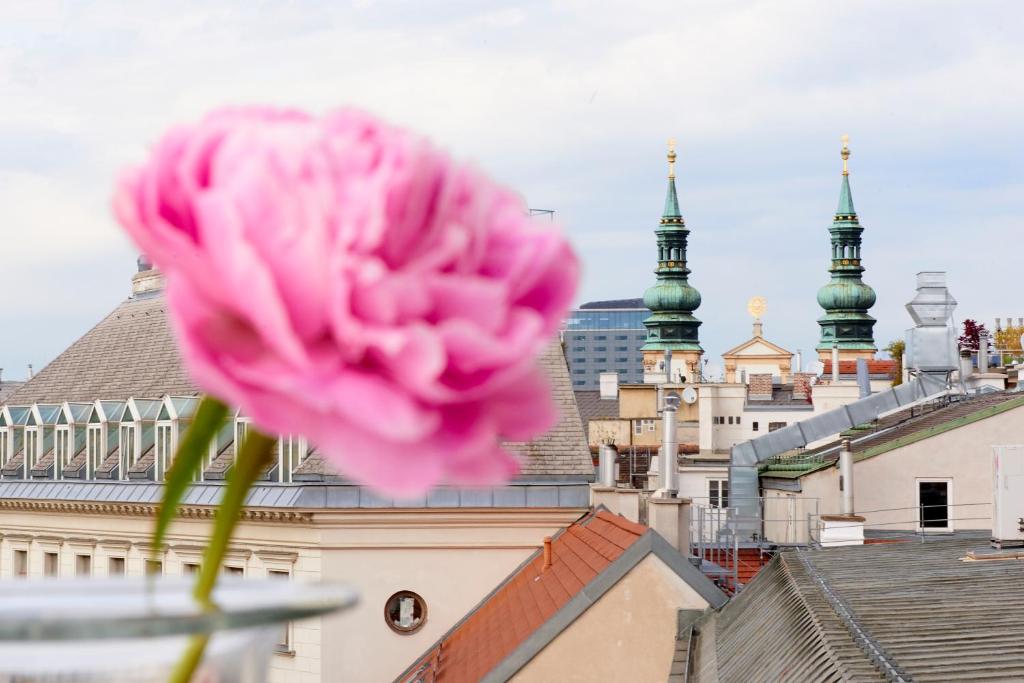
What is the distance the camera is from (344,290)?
111 centimetres

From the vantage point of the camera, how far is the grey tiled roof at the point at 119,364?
39.9 m

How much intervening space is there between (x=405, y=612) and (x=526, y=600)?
6.23m

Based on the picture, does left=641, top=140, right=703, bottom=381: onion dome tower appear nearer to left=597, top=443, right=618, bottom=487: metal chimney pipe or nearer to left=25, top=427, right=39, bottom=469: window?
left=25, top=427, right=39, bottom=469: window

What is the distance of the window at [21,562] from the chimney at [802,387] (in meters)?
74.8

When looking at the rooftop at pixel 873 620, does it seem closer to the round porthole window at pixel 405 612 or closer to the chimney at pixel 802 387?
the round porthole window at pixel 405 612

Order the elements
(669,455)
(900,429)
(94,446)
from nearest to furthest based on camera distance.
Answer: (669,455) → (900,429) → (94,446)

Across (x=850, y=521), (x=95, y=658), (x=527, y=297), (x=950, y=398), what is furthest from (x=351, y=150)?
(x=950, y=398)

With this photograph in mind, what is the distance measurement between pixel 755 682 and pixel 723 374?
130 metres

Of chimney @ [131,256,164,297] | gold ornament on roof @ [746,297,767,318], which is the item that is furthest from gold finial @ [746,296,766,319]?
chimney @ [131,256,164,297]

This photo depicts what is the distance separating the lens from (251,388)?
44.0 inches

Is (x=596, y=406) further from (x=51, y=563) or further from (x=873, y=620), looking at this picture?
(x=873, y=620)

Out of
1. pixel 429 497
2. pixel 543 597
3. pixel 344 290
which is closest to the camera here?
pixel 344 290

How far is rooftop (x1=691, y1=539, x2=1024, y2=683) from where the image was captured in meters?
11.1

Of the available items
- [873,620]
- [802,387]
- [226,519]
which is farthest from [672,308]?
[226,519]
